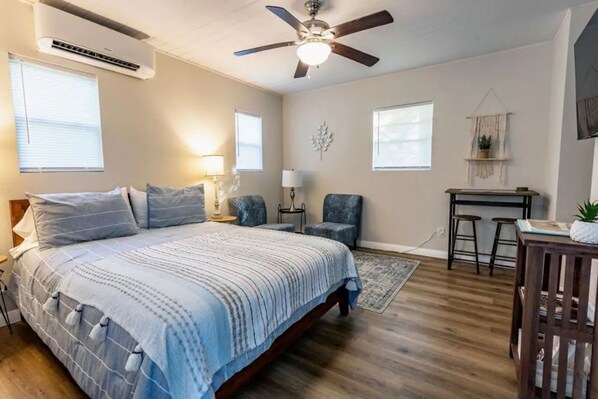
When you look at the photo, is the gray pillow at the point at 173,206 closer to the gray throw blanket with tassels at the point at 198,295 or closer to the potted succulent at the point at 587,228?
the gray throw blanket with tassels at the point at 198,295

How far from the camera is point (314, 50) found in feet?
7.39

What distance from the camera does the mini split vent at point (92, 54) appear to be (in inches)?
96.2

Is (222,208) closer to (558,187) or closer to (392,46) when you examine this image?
(392,46)

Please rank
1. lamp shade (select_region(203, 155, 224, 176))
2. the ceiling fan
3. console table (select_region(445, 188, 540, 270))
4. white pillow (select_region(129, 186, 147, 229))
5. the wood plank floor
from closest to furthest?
the wood plank floor → the ceiling fan → white pillow (select_region(129, 186, 147, 229)) → console table (select_region(445, 188, 540, 270)) → lamp shade (select_region(203, 155, 224, 176))

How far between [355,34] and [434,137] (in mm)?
1839

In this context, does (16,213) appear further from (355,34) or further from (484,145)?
(484,145)

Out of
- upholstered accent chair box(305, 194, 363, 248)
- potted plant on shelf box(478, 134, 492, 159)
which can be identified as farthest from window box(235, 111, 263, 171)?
potted plant on shelf box(478, 134, 492, 159)

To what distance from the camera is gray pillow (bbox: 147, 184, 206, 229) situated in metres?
2.94

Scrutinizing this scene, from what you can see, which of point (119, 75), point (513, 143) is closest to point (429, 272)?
point (513, 143)

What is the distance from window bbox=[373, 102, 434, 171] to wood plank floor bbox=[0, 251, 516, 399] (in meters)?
2.13

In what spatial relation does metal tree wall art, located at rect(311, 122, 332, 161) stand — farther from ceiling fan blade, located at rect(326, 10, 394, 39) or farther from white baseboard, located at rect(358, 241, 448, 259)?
ceiling fan blade, located at rect(326, 10, 394, 39)

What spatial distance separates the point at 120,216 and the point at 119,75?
5.10 feet

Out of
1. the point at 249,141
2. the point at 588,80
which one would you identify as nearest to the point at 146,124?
the point at 249,141

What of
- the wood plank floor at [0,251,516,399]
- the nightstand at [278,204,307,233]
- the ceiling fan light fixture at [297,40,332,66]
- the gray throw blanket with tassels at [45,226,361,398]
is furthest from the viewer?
the nightstand at [278,204,307,233]
